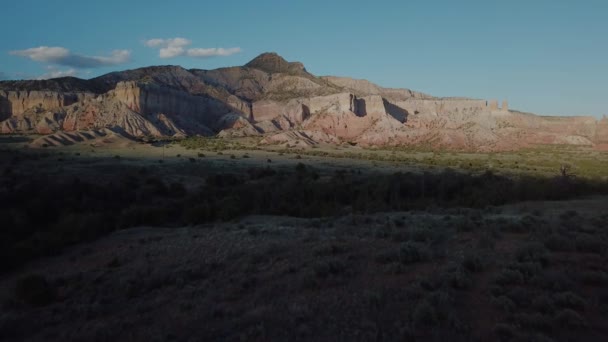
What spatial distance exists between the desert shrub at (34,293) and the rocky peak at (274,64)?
143214 millimetres

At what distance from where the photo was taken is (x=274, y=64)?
6156 inches

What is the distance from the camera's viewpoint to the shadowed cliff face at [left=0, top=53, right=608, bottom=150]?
88.2 meters

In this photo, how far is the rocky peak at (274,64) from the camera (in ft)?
496

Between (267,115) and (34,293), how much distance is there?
111 metres

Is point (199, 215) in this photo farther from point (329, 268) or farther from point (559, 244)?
point (559, 244)

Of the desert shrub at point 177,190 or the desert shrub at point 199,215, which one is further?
the desert shrub at point 177,190

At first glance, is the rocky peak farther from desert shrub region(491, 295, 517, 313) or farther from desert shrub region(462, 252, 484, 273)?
desert shrub region(491, 295, 517, 313)

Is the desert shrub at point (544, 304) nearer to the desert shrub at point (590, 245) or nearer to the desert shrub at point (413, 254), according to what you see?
the desert shrub at point (413, 254)

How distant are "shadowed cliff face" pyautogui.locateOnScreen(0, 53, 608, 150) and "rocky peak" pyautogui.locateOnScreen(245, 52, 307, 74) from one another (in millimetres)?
20062

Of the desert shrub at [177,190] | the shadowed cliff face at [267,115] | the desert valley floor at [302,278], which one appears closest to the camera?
the desert valley floor at [302,278]

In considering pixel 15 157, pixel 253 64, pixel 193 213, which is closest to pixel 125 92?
pixel 15 157

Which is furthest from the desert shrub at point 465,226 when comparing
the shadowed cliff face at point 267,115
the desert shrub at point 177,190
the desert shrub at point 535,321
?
the shadowed cliff face at point 267,115

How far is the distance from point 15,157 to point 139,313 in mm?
42858

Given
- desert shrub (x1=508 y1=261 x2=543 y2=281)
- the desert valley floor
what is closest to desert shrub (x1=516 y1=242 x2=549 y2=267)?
the desert valley floor
